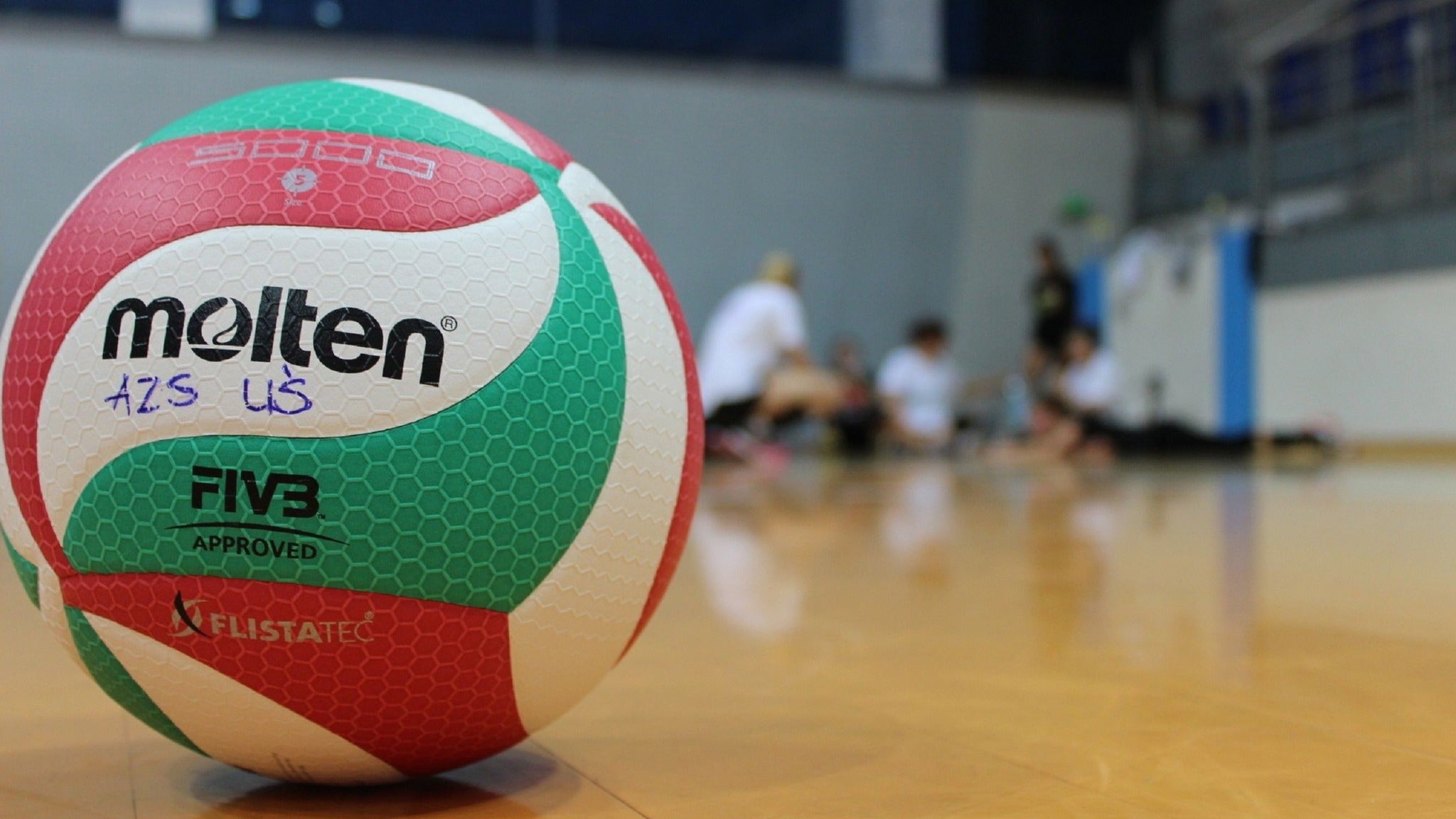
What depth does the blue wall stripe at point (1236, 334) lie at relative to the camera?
36.0 feet

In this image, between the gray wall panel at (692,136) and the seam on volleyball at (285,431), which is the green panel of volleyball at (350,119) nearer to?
the seam on volleyball at (285,431)

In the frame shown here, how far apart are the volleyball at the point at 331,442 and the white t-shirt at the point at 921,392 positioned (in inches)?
406

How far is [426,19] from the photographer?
11.5 metres

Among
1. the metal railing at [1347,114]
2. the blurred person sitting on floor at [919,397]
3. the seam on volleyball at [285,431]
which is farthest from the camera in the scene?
the blurred person sitting on floor at [919,397]

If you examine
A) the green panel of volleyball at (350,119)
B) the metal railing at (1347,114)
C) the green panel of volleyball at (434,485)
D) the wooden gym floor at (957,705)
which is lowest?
the wooden gym floor at (957,705)

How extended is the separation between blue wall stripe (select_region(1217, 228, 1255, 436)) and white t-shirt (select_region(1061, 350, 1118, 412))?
3.77 ft

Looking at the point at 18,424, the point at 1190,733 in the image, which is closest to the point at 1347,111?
the point at 1190,733

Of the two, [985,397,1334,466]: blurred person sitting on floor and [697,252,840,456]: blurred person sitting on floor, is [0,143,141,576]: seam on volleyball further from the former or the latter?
[985,397,1334,466]: blurred person sitting on floor

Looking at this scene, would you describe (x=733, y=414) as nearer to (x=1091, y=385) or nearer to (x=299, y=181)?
(x=1091, y=385)

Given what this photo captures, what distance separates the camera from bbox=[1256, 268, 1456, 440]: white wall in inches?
367

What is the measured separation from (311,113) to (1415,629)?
180cm

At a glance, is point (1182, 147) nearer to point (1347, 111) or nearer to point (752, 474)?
point (1347, 111)

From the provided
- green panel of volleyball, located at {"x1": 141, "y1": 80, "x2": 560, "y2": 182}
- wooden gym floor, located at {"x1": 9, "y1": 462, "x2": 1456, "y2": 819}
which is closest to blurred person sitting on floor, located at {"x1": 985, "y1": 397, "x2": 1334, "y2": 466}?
wooden gym floor, located at {"x1": 9, "y1": 462, "x2": 1456, "y2": 819}

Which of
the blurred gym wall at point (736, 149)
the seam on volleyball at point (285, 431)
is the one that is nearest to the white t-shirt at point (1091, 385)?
the blurred gym wall at point (736, 149)
